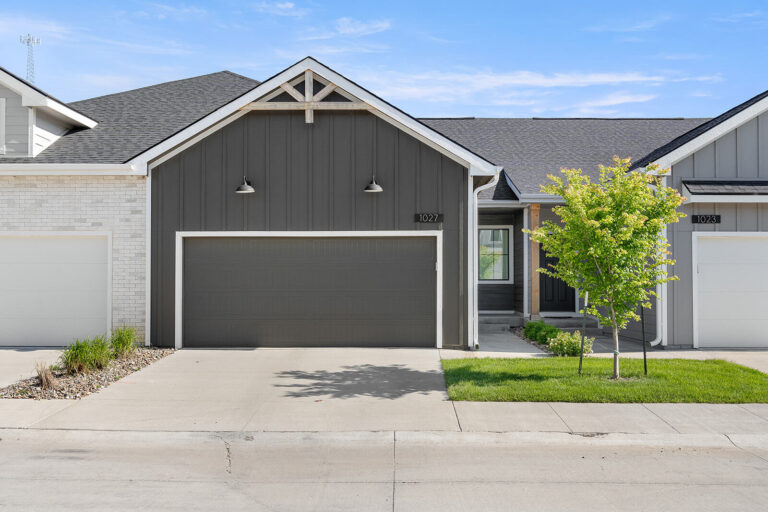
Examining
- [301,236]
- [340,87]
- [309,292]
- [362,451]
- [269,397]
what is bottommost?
[362,451]

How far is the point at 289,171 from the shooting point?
1174cm

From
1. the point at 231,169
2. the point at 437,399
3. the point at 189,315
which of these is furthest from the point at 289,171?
the point at 437,399

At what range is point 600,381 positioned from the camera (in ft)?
28.0

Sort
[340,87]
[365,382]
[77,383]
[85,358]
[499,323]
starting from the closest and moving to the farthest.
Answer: [77,383]
[365,382]
[85,358]
[340,87]
[499,323]

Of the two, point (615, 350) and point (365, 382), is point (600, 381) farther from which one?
point (365, 382)

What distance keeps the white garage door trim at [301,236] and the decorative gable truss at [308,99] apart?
2.32 metres

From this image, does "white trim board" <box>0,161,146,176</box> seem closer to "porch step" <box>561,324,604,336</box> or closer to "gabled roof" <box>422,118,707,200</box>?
"gabled roof" <box>422,118,707,200</box>

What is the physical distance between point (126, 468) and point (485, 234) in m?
12.8

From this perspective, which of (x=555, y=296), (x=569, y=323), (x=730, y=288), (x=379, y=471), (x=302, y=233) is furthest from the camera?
(x=555, y=296)

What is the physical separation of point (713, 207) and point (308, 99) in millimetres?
8478

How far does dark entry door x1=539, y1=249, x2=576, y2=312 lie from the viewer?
52.5 ft

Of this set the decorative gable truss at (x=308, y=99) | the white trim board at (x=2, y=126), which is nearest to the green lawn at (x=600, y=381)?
the decorative gable truss at (x=308, y=99)

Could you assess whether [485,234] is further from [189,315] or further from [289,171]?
[189,315]

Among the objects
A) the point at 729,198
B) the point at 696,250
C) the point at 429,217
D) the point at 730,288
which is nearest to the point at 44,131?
the point at 429,217
